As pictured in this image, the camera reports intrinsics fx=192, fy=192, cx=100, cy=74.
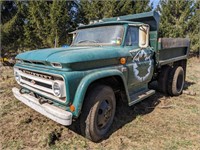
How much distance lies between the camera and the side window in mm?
3980

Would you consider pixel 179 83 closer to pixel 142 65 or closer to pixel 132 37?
pixel 142 65

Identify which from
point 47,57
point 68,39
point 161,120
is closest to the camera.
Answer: point 47,57

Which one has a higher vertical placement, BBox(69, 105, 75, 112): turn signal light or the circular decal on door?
the circular decal on door

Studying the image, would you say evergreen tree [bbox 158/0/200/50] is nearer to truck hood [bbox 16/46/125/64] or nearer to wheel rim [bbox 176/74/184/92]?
wheel rim [bbox 176/74/184/92]

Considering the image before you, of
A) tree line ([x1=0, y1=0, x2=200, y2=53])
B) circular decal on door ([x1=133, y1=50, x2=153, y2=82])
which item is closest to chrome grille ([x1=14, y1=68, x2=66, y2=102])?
circular decal on door ([x1=133, y1=50, x2=153, y2=82])

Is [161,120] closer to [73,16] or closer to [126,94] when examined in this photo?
[126,94]

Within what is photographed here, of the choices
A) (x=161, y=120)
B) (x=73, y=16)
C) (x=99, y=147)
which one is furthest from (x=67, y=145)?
(x=73, y=16)

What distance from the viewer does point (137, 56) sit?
4.04 m

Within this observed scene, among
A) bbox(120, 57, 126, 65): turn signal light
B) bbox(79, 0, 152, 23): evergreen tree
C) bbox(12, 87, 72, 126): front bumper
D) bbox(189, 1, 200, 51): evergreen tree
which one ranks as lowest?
bbox(12, 87, 72, 126): front bumper

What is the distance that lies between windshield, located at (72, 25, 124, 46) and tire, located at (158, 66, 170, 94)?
2.27 meters

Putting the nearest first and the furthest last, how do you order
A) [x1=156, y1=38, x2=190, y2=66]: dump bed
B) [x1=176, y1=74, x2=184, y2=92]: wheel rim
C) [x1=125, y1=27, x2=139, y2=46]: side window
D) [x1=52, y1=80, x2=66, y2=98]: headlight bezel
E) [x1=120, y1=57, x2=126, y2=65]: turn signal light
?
[x1=52, y1=80, x2=66, y2=98]: headlight bezel < [x1=120, y1=57, x2=126, y2=65]: turn signal light < [x1=125, y1=27, x2=139, y2=46]: side window < [x1=156, y1=38, x2=190, y2=66]: dump bed < [x1=176, y1=74, x2=184, y2=92]: wheel rim

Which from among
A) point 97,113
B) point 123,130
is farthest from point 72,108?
point 123,130

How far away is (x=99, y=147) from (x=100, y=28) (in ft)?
7.99

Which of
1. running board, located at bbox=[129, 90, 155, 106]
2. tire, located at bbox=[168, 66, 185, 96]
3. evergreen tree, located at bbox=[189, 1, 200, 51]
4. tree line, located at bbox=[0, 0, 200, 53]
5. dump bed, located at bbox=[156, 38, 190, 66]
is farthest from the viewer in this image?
evergreen tree, located at bbox=[189, 1, 200, 51]
